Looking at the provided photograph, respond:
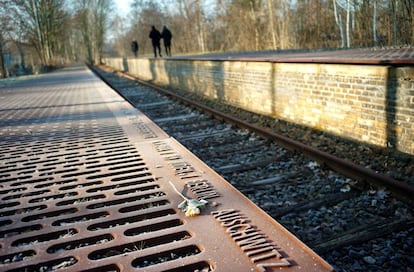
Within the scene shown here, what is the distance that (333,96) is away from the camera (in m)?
6.19

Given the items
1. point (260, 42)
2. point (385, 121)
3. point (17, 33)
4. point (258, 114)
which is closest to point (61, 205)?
point (385, 121)

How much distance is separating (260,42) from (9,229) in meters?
24.0

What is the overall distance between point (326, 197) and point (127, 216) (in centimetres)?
231

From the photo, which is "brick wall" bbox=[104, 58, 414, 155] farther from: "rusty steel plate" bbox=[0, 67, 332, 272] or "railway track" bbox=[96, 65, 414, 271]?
"rusty steel plate" bbox=[0, 67, 332, 272]

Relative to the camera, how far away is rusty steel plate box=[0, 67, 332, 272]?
5.86 feet

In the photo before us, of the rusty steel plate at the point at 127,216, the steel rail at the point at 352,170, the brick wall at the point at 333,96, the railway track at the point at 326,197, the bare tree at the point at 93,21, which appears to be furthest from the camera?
the bare tree at the point at 93,21

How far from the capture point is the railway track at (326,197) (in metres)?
2.91

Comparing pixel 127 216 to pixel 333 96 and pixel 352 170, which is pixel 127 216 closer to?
pixel 352 170

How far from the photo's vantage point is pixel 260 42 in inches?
975

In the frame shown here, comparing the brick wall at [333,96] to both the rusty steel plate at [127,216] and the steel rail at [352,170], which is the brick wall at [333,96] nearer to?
the steel rail at [352,170]

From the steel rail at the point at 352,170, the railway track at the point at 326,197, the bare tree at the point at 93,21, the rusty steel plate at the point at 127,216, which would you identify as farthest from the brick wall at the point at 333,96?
the bare tree at the point at 93,21

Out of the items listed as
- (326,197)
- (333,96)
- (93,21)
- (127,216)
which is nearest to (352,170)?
(326,197)

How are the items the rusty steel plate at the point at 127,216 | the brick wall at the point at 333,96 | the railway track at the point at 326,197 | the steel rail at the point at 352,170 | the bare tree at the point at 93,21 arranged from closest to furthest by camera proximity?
the rusty steel plate at the point at 127,216
the railway track at the point at 326,197
the steel rail at the point at 352,170
the brick wall at the point at 333,96
the bare tree at the point at 93,21

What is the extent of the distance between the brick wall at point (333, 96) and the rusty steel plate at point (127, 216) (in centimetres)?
302
